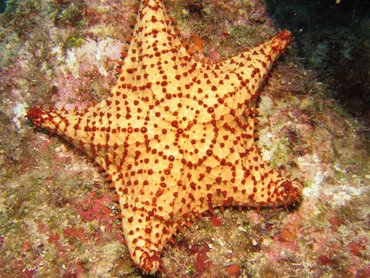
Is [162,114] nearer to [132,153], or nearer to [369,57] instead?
[132,153]

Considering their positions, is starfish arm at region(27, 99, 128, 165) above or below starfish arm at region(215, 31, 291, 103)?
below


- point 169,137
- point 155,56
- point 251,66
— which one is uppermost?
point 155,56

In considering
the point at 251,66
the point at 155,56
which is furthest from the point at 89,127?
the point at 251,66

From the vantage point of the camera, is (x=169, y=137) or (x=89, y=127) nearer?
(x=169, y=137)

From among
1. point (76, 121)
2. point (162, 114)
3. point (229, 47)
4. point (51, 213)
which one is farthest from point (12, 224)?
point (229, 47)

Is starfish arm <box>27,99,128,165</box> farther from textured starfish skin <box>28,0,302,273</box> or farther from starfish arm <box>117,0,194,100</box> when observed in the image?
starfish arm <box>117,0,194,100</box>

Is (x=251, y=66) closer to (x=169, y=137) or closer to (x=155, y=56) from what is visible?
(x=155, y=56)

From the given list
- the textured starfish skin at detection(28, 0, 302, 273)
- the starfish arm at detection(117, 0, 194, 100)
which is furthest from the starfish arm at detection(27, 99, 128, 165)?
the starfish arm at detection(117, 0, 194, 100)

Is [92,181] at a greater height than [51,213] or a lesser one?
greater
